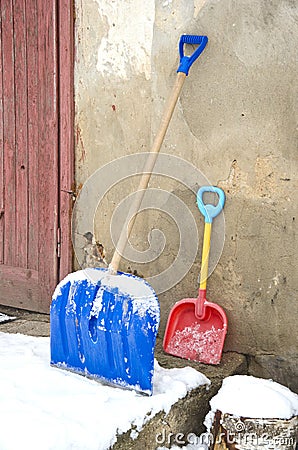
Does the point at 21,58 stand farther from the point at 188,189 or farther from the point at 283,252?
the point at 283,252

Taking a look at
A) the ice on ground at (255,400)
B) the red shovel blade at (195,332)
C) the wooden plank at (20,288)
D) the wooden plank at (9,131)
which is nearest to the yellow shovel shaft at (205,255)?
the red shovel blade at (195,332)

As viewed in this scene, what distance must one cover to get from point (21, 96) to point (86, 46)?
21.3 inches

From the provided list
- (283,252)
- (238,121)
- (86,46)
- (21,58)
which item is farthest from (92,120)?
(283,252)

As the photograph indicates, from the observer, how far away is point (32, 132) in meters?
3.69

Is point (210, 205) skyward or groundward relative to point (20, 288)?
skyward

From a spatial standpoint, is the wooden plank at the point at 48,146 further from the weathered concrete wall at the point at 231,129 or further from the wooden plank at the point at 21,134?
the weathered concrete wall at the point at 231,129

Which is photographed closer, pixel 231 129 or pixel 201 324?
pixel 231 129

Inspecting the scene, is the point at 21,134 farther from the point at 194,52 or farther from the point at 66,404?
the point at 66,404

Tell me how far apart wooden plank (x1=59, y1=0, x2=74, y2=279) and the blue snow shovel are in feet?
2.73

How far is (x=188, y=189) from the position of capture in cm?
316

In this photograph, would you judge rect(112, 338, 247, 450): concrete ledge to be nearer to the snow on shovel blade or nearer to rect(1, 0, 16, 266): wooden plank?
the snow on shovel blade

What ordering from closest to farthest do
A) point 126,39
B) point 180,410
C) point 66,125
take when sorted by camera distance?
point 180,410 → point 126,39 → point 66,125

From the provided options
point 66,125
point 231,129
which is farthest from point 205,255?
point 66,125

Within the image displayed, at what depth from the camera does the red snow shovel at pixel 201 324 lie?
9.95 feet
